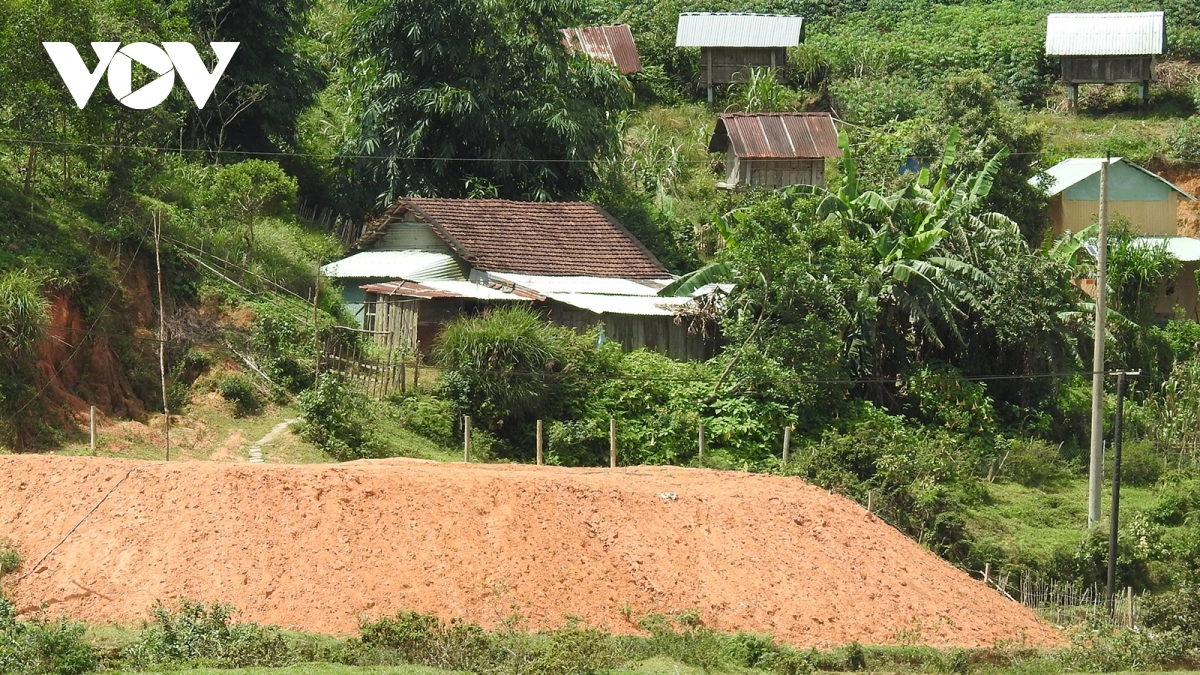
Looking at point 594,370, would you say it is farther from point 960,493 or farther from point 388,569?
point 388,569

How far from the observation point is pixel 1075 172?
117 feet

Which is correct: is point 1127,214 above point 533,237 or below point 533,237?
above

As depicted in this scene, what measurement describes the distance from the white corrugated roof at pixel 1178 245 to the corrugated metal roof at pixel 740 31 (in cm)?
1284

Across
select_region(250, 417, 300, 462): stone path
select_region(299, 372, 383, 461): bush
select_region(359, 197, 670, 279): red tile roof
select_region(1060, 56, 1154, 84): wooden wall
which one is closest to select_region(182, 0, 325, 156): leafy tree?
select_region(359, 197, 670, 279): red tile roof

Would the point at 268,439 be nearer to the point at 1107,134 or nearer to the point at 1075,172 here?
the point at 1075,172

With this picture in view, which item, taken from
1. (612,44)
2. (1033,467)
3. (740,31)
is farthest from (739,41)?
(1033,467)

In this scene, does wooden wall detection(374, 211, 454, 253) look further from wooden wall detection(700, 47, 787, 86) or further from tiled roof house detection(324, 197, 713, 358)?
wooden wall detection(700, 47, 787, 86)

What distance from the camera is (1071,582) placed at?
22.3 meters

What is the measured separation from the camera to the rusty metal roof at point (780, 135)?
37344mm

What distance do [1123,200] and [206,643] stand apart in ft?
83.6

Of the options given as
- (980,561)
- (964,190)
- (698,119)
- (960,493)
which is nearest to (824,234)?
(964,190)

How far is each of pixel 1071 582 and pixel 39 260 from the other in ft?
50.3

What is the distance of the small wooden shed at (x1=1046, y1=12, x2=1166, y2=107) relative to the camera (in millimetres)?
42469

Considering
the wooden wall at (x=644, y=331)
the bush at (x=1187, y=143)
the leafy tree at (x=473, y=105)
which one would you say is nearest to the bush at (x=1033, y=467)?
the wooden wall at (x=644, y=331)
